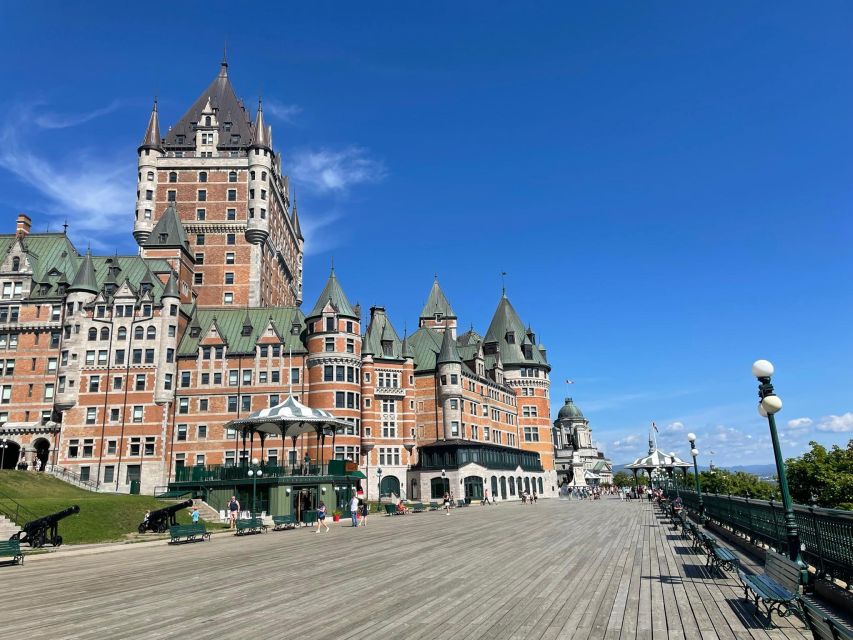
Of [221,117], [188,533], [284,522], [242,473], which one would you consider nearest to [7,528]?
[188,533]

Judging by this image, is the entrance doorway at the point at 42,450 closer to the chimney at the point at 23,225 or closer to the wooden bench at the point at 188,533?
the chimney at the point at 23,225

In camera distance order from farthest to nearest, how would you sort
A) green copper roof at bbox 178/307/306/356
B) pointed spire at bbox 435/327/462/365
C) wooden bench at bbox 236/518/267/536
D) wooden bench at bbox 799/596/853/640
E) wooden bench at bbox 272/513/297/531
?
pointed spire at bbox 435/327/462/365 < green copper roof at bbox 178/307/306/356 < wooden bench at bbox 272/513/297/531 < wooden bench at bbox 236/518/267/536 < wooden bench at bbox 799/596/853/640

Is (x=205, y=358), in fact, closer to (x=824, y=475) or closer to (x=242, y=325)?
(x=242, y=325)

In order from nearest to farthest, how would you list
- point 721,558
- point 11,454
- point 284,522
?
1. point 721,558
2. point 284,522
3. point 11,454

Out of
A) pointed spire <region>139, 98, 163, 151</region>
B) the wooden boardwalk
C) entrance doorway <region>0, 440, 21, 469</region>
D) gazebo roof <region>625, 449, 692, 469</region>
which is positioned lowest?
the wooden boardwalk

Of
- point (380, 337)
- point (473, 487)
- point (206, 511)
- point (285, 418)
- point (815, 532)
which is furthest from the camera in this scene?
point (380, 337)

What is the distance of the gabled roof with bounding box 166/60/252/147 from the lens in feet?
283

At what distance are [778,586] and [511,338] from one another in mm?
86222

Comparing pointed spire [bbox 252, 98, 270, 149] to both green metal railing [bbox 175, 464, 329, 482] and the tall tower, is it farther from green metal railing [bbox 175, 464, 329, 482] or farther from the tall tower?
green metal railing [bbox 175, 464, 329, 482]

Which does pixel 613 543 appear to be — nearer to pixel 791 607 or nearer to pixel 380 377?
pixel 791 607

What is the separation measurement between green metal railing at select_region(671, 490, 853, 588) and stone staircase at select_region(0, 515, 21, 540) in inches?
1274

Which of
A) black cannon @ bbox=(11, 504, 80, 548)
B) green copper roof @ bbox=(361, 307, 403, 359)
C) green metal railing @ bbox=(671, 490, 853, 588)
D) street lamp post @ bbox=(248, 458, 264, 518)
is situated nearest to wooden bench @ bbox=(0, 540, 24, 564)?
black cannon @ bbox=(11, 504, 80, 548)

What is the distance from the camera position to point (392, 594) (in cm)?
1308

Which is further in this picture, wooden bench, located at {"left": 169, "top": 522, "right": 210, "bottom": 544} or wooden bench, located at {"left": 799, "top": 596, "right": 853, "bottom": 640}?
wooden bench, located at {"left": 169, "top": 522, "right": 210, "bottom": 544}
